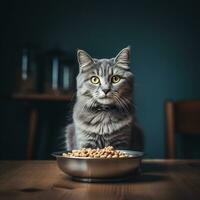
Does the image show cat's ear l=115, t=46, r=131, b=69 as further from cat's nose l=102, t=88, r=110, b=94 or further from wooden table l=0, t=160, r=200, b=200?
wooden table l=0, t=160, r=200, b=200

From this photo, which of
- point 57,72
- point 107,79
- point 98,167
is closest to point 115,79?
point 107,79

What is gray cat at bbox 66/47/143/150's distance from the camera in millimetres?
1288

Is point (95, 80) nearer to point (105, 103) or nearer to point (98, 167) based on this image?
point (105, 103)

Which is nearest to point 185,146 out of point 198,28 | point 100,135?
point 198,28

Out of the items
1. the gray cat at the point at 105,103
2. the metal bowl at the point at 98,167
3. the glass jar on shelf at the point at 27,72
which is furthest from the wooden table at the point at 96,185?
the glass jar on shelf at the point at 27,72

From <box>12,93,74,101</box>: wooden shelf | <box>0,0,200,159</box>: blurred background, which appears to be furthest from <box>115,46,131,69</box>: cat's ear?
<box>0,0,200,159</box>: blurred background

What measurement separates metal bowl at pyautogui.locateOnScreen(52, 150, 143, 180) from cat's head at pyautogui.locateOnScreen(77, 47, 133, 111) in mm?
358

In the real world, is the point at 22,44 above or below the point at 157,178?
above

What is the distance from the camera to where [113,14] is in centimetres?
301

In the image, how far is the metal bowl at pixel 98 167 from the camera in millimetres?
910

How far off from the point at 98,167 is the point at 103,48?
2120mm

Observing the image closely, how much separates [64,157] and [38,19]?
7.27 ft

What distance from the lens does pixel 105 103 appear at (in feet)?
4.25

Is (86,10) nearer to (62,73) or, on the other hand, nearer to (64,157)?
(62,73)
